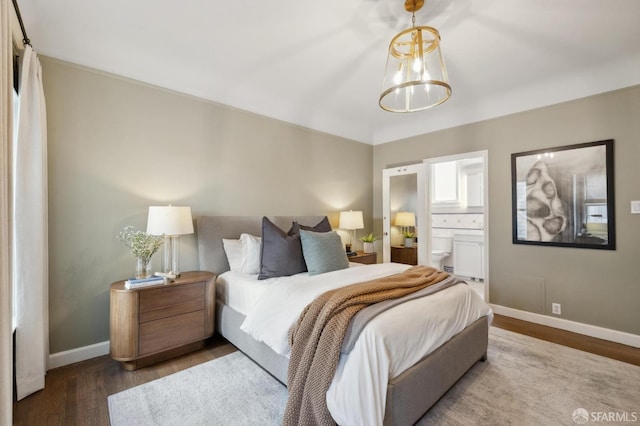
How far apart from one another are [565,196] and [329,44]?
3040 mm

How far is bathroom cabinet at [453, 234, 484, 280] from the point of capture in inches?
205

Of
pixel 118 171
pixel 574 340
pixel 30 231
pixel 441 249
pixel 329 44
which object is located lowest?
pixel 574 340

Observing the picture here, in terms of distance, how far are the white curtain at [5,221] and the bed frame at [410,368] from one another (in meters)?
1.34

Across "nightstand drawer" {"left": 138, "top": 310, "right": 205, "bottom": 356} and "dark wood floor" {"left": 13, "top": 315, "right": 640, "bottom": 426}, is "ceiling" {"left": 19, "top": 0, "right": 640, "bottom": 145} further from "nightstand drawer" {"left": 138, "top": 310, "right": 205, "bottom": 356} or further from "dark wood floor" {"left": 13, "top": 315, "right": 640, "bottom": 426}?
"dark wood floor" {"left": 13, "top": 315, "right": 640, "bottom": 426}

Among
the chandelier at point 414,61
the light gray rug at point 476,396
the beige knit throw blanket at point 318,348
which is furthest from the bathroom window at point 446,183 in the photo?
the beige knit throw blanket at point 318,348

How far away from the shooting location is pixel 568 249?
3.18 meters

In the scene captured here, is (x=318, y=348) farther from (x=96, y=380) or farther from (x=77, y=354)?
(x=77, y=354)

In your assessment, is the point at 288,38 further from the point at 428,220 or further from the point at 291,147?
the point at 428,220

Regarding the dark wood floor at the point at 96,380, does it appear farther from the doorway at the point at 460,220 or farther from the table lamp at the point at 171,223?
the doorway at the point at 460,220

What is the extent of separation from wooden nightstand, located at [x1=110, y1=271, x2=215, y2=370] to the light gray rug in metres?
0.28

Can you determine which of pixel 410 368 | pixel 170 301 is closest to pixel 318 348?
pixel 410 368

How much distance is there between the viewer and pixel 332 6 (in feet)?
6.94

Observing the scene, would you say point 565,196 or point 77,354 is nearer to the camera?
point 77,354

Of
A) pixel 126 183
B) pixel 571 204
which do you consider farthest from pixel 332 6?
pixel 571 204
